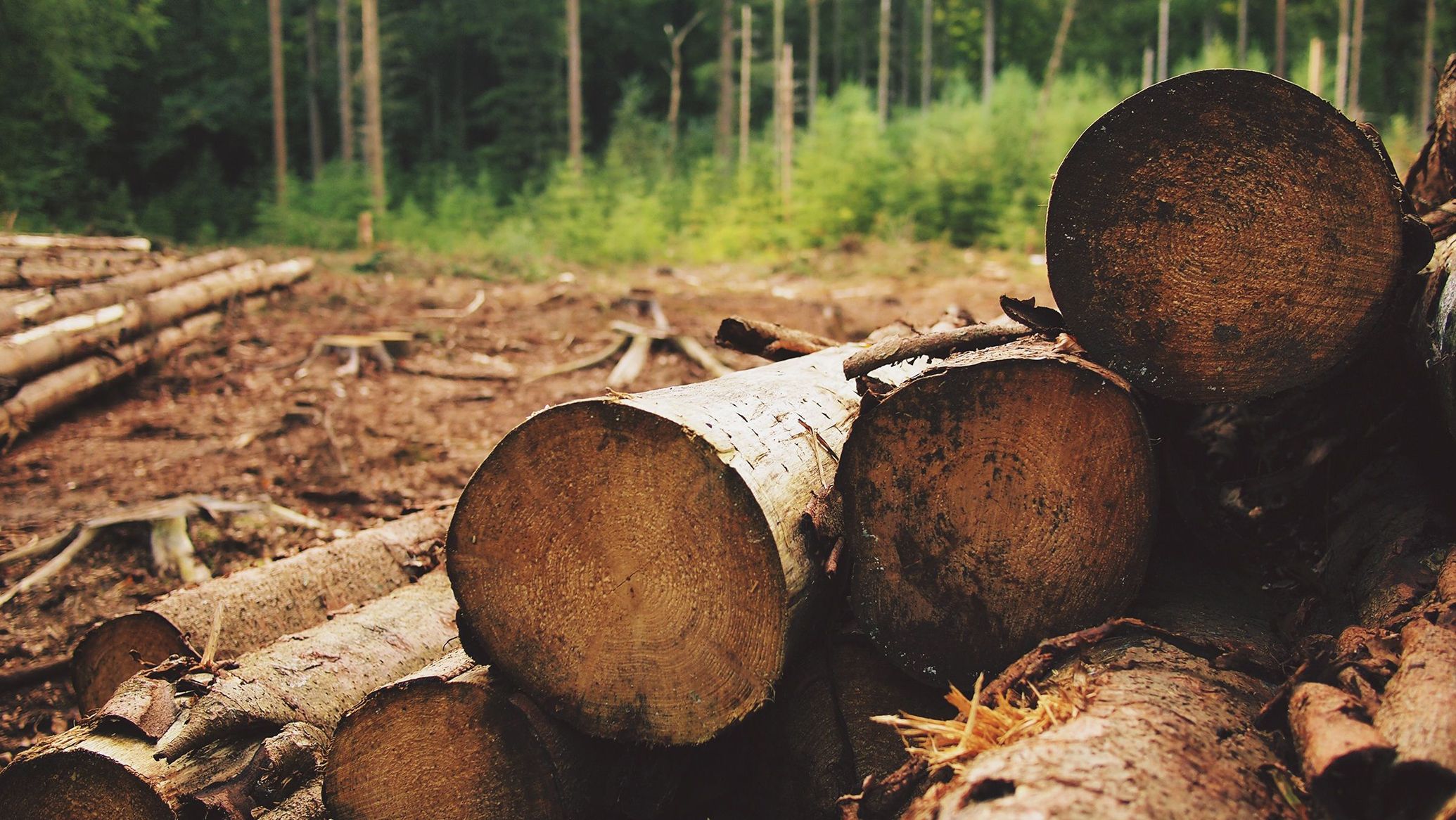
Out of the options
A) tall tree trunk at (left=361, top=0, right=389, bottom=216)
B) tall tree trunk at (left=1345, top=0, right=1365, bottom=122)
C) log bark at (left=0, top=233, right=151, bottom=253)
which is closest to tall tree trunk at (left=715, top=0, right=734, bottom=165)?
tall tree trunk at (left=361, top=0, right=389, bottom=216)

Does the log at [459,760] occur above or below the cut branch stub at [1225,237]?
below

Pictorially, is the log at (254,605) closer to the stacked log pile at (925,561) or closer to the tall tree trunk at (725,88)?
the stacked log pile at (925,561)

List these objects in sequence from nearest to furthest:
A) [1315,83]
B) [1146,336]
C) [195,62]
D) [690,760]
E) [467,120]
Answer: [1146,336] < [690,760] < [1315,83] < [195,62] < [467,120]

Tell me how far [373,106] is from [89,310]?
14.6 m

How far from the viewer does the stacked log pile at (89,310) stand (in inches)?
277

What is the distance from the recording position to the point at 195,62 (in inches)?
1329

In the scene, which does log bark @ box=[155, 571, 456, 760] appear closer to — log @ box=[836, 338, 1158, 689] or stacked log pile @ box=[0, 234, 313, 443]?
log @ box=[836, 338, 1158, 689]

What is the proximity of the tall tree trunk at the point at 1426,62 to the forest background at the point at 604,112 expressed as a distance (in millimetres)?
292

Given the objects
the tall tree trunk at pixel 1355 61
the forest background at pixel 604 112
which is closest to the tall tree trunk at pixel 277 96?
the forest background at pixel 604 112

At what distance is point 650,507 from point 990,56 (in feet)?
125

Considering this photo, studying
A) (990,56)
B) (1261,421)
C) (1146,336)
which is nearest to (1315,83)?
(1261,421)

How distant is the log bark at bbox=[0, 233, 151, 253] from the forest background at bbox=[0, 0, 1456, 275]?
2215mm

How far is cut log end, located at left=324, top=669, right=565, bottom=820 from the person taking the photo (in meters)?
1.99

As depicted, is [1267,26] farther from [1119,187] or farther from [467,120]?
[1119,187]
